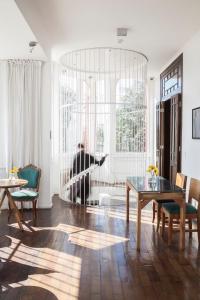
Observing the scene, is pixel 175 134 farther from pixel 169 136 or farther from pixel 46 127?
pixel 46 127

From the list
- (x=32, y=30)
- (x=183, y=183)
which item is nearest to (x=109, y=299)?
(x=183, y=183)

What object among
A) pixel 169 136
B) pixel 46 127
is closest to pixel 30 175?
pixel 46 127

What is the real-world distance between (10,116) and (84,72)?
1750 millimetres

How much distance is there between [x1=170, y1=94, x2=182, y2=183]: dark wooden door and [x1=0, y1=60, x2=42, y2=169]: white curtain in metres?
2.62

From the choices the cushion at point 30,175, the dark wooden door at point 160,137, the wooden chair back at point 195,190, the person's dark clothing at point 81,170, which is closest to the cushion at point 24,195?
the cushion at point 30,175

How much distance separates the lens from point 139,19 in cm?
437

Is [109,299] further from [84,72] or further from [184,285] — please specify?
[84,72]

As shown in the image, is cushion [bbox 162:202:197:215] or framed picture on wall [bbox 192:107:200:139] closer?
cushion [bbox 162:202:197:215]

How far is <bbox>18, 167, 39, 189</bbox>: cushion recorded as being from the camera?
5.21 metres

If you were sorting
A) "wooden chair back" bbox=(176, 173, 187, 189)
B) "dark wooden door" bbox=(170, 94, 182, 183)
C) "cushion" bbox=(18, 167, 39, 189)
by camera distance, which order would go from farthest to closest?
"dark wooden door" bbox=(170, 94, 182, 183) → "cushion" bbox=(18, 167, 39, 189) → "wooden chair back" bbox=(176, 173, 187, 189)

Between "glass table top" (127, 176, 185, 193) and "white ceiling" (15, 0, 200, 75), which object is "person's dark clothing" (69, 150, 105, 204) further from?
"white ceiling" (15, 0, 200, 75)

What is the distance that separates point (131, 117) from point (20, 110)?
7.94 ft

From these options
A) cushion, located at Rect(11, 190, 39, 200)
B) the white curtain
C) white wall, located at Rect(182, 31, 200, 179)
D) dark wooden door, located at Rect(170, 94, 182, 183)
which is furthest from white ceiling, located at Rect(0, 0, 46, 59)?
dark wooden door, located at Rect(170, 94, 182, 183)

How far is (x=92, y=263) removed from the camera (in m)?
3.31
